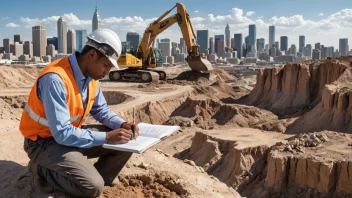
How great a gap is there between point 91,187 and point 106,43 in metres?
1.32

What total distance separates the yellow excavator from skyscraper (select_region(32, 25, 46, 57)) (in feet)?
227

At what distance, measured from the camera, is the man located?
3391 millimetres

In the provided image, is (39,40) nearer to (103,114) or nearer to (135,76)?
(135,76)

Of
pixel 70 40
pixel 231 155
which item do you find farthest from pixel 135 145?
pixel 70 40

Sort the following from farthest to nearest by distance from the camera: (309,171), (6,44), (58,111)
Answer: (6,44)
(309,171)
(58,111)

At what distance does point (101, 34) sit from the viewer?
145 inches

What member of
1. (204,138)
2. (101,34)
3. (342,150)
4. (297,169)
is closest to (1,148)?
(101,34)

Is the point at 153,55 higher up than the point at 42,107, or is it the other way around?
the point at 153,55

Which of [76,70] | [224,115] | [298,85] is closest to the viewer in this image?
[76,70]

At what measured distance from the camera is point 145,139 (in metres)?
3.85

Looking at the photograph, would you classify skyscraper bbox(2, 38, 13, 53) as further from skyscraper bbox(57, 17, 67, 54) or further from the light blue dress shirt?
the light blue dress shirt

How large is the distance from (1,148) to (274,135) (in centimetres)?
1092

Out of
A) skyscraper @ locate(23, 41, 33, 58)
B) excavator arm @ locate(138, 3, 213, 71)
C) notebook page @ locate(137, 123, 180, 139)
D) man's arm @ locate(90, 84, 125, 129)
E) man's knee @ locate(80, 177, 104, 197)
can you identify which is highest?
skyscraper @ locate(23, 41, 33, 58)

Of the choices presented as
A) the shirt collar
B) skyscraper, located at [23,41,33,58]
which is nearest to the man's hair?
the shirt collar
